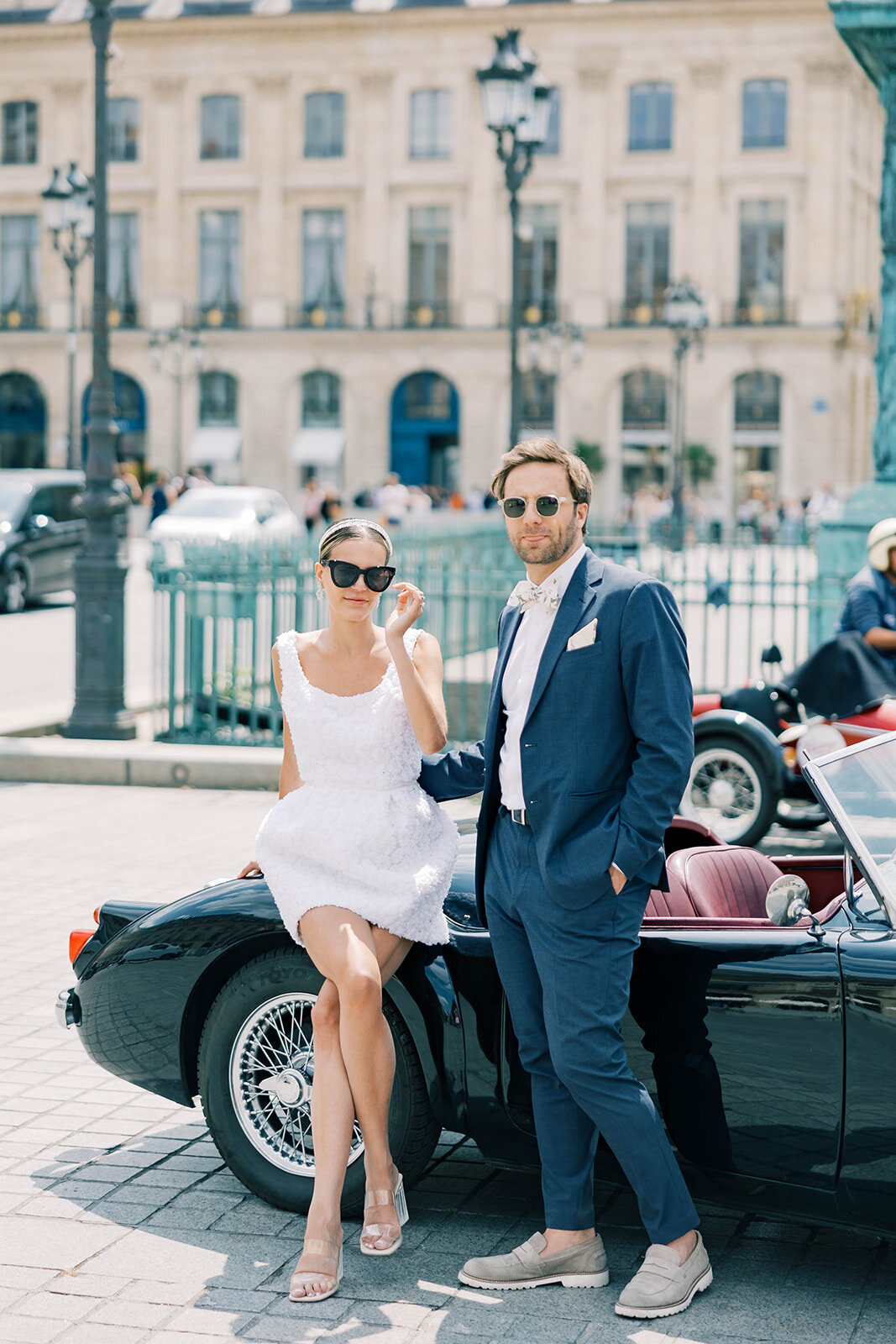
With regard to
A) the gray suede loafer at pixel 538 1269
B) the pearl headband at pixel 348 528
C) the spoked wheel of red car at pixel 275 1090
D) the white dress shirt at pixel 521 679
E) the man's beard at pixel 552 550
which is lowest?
the gray suede loafer at pixel 538 1269

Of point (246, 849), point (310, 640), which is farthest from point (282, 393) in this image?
point (310, 640)

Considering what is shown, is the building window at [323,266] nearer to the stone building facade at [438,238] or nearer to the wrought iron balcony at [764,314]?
the stone building facade at [438,238]

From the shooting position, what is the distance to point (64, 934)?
7.00 meters

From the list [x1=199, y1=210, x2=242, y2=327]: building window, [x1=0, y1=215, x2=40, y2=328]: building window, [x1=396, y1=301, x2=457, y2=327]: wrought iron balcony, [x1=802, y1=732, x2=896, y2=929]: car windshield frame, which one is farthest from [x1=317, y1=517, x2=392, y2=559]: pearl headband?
[x1=0, y1=215, x2=40, y2=328]: building window

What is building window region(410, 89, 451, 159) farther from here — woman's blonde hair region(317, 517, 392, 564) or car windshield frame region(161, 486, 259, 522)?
woman's blonde hair region(317, 517, 392, 564)

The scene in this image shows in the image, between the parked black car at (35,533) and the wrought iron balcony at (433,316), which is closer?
the parked black car at (35,533)

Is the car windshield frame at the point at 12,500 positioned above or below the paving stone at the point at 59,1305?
above

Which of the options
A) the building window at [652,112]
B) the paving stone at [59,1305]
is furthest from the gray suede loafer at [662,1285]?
the building window at [652,112]

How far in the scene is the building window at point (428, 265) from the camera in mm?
56156

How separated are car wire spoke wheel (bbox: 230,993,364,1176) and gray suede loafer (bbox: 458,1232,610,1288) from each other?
0.44m

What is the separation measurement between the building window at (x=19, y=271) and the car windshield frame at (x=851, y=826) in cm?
5861

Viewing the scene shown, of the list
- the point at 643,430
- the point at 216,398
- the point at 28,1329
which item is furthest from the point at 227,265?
the point at 28,1329

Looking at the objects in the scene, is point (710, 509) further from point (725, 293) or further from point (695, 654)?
point (695, 654)

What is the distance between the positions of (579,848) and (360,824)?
62cm
